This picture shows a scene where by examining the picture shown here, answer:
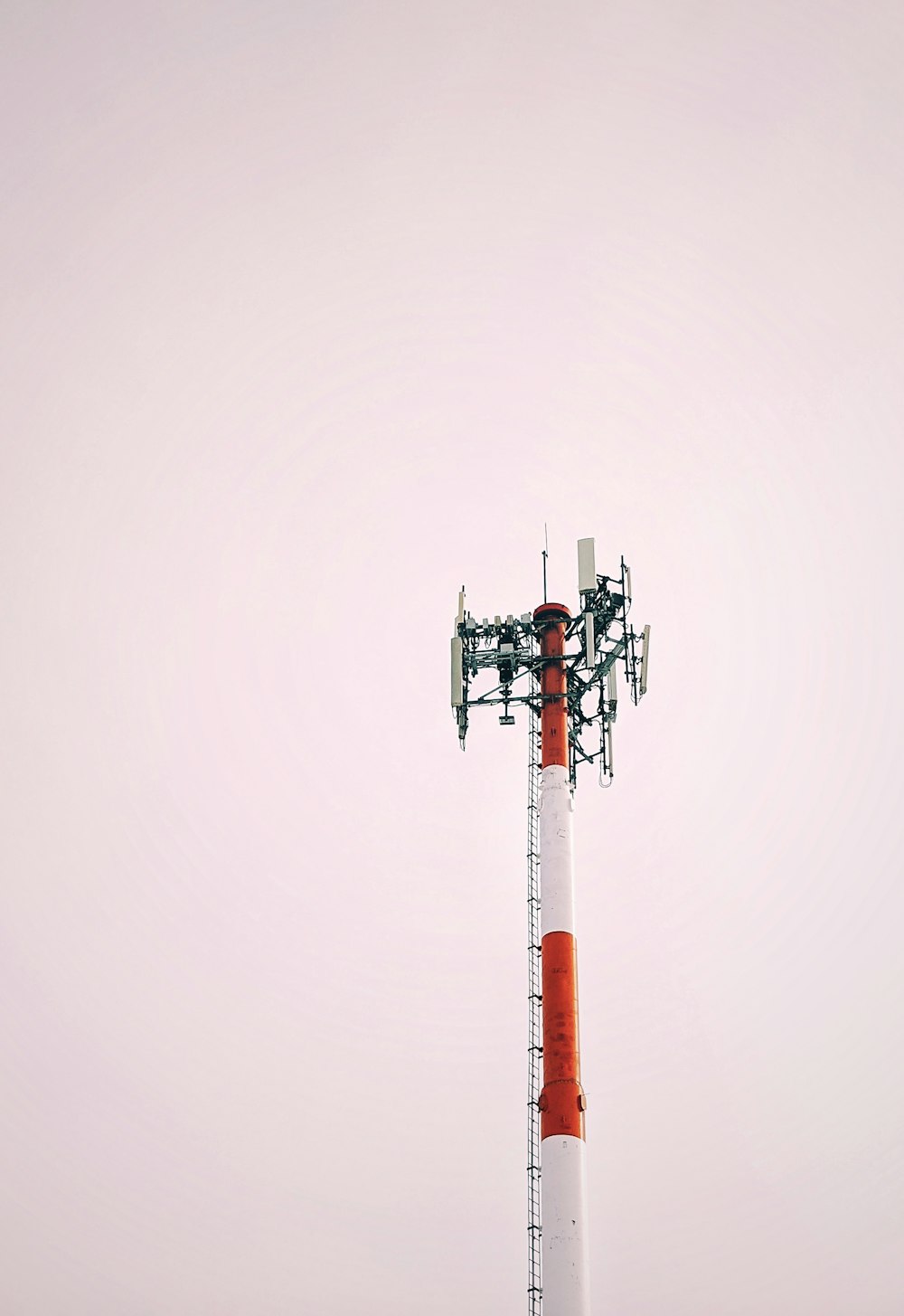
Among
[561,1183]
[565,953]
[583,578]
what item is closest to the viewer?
[561,1183]

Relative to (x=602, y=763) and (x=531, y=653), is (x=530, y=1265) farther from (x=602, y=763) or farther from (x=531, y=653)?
(x=531, y=653)

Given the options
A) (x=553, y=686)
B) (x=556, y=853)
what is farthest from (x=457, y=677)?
(x=556, y=853)

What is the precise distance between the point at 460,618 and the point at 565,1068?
52.8 ft

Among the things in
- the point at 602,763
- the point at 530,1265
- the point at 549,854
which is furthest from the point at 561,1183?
the point at 602,763

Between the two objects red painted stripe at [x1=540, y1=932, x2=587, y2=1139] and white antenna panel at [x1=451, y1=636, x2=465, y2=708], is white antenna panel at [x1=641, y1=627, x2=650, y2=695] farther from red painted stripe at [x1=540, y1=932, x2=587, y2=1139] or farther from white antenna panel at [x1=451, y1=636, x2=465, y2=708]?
red painted stripe at [x1=540, y1=932, x2=587, y2=1139]

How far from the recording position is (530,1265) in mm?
36688

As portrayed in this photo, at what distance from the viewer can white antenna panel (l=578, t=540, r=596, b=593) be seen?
150 feet

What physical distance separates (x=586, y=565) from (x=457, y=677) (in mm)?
5896

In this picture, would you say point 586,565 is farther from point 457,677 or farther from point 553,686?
point 457,677

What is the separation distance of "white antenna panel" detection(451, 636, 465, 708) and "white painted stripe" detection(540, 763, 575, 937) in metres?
3.86

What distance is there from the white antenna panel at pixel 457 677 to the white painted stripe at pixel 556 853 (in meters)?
3.86

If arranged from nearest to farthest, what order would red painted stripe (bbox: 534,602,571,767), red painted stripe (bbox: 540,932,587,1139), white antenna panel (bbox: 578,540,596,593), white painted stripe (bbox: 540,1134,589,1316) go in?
white painted stripe (bbox: 540,1134,589,1316) < red painted stripe (bbox: 540,932,587,1139) < red painted stripe (bbox: 534,602,571,767) < white antenna panel (bbox: 578,540,596,593)

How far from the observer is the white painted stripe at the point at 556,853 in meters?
41.7

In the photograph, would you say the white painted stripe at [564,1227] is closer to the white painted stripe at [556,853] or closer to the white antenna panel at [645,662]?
the white painted stripe at [556,853]
